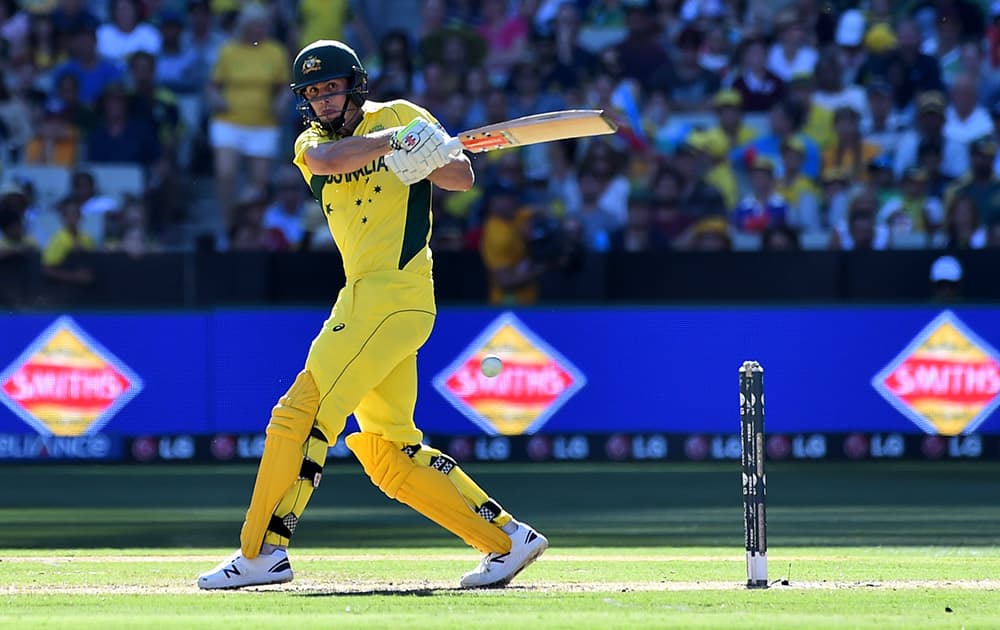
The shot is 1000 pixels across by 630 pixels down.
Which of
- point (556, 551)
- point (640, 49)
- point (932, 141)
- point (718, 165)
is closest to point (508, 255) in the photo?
point (718, 165)

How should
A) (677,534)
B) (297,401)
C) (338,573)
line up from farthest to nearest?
(677,534) → (338,573) → (297,401)

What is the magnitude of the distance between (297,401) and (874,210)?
8.88 meters

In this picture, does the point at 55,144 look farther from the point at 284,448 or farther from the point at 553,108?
the point at 284,448

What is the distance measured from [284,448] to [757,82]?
10.9m

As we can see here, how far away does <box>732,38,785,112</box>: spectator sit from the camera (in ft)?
54.1

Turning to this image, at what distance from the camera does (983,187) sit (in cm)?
1465

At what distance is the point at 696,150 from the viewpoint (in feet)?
51.3

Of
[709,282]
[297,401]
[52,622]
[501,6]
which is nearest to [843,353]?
[709,282]

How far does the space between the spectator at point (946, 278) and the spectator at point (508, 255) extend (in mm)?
2862

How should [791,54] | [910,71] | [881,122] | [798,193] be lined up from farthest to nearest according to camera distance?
[791,54]
[910,71]
[881,122]
[798,193]

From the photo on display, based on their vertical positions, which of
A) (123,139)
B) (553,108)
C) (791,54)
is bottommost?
(123,139)

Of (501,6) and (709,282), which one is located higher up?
(501,6)

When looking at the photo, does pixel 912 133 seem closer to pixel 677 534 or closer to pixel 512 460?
pixel 512 460

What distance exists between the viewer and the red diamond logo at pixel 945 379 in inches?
512
